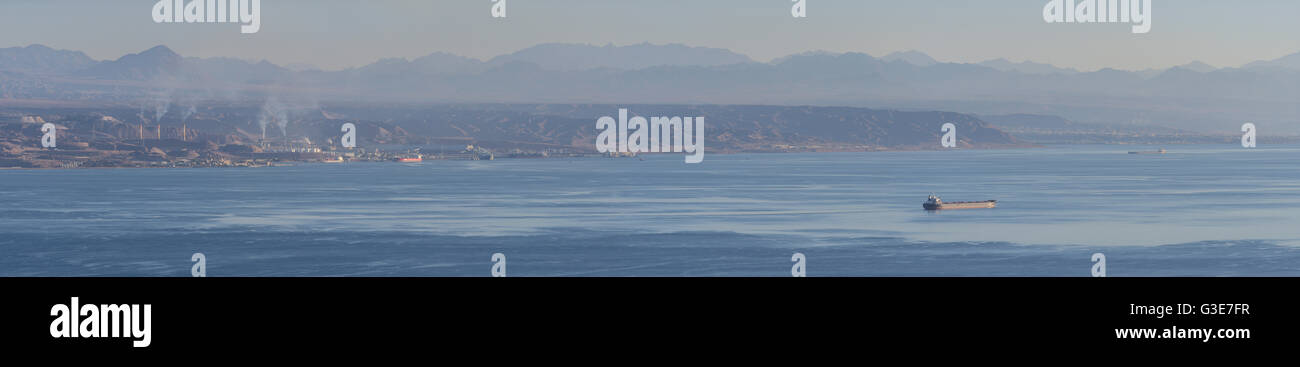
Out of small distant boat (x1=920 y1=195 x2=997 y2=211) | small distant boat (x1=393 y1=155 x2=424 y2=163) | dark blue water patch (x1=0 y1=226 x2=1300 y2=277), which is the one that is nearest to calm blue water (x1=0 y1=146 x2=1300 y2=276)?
dark blue water patch (x1=0 y1=226 x2=1300 y2=277)

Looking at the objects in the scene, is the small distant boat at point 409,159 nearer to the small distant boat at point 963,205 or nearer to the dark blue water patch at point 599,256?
the small distant boat at point 963,205

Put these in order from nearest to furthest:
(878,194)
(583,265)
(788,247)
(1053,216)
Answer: (583,265), (788,247), (1053,216), (878,194)

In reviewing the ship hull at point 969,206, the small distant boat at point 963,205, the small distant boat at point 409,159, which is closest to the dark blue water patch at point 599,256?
the small distant boat at point 963,205

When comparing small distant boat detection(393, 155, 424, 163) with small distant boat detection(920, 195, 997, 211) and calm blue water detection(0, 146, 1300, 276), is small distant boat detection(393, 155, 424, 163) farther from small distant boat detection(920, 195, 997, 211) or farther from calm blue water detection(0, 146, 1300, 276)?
small distant boat detection(920, 195, 997, 211)

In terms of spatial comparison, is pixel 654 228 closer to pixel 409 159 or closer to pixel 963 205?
pixel 963 205

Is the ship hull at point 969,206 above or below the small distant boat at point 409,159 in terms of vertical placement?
below
